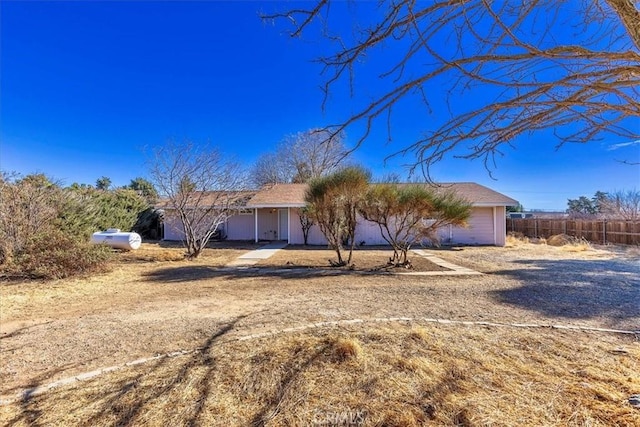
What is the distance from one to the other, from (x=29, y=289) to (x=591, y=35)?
9871 millimetres

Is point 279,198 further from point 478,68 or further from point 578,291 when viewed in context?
point 478,68

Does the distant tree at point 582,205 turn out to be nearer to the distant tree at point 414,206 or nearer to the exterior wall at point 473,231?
the exterior wall at point 473,231

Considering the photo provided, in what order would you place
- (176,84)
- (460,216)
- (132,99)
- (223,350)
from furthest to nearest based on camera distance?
(132,99), (176,84), (460,216), (223,350)

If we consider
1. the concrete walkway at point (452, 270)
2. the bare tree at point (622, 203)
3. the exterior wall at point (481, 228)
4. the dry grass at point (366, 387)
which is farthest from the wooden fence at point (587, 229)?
the dry grass at point (366, 387)

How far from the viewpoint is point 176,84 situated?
13.4m

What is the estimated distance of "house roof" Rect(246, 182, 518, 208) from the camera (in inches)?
639

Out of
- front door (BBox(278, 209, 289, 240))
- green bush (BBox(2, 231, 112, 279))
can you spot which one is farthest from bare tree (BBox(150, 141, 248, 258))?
front door (BBox(278, 209, 289, 240))

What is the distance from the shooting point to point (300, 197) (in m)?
17.6

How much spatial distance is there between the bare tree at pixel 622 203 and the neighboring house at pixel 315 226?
1552 centimetres

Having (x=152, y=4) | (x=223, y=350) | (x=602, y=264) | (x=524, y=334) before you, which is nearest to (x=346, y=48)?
(x=223, y=350)

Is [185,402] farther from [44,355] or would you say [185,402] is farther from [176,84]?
[176,84]

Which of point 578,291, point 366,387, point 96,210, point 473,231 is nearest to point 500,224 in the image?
point 473,231

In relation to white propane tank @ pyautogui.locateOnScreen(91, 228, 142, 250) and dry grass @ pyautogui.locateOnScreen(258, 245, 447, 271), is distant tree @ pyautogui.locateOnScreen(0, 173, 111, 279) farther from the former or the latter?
dry grass @ pyautogui.locateOnScreen(258, 245, 447, 271)

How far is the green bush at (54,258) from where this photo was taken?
780 centimetres
